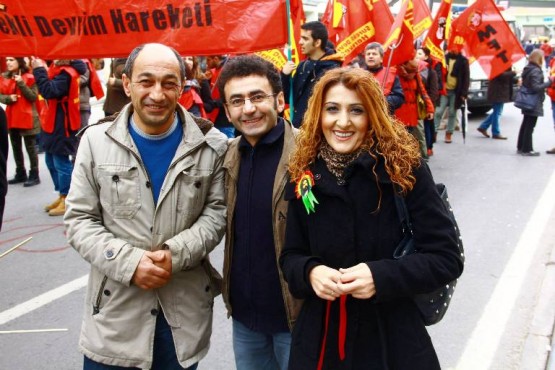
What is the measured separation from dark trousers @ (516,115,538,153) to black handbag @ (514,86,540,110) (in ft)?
0.67

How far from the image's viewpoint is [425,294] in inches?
76.3

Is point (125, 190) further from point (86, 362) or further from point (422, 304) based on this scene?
point (422, 304)

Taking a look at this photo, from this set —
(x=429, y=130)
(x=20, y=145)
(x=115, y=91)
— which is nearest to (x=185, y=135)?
(x=115, y=91)

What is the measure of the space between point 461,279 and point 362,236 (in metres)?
3.22

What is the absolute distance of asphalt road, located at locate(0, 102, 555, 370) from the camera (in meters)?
3.72

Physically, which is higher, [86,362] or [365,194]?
[365,194]

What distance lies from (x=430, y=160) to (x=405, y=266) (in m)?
8.28

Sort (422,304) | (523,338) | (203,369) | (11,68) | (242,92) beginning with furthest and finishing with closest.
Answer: (11,68), (523,338), (203,369), (242,92), (422,304)

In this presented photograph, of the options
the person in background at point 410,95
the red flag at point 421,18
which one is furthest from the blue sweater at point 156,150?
the red flag at point 421,18

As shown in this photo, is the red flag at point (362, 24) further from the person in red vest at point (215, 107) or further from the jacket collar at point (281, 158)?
the jacket collar at point (281, 158)

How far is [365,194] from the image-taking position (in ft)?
6.17

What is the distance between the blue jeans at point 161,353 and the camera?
2237mm

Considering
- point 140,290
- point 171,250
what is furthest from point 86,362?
point 171,250

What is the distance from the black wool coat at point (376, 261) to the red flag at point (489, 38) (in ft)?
22.7
